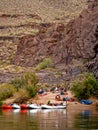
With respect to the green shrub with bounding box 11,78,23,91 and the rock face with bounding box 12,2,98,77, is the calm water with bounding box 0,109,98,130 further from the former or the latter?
the rock face with bounding box 12,2,98,77

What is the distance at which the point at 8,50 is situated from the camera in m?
182

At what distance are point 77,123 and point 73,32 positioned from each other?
71930 mm

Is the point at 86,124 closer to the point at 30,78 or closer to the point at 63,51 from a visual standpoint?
the point at 30,78

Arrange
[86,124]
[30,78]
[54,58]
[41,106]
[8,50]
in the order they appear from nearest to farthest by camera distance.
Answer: [86,124] → [41,106] → [30,78] → [54,58] → [8,50]

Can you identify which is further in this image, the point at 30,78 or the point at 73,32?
the point at 73,32

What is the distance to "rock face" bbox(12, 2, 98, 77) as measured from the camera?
133m

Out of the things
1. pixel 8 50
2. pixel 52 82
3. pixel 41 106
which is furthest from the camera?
pixel 8 50

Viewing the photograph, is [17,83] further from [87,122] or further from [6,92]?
[87,122]

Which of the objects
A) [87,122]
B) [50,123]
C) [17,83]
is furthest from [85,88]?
[50,123]

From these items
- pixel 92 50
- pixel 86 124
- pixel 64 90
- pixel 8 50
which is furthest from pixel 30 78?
pixel 8 50

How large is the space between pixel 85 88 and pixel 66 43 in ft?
114

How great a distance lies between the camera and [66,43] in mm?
138500

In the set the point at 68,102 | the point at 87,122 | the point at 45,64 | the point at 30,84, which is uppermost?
the point at 87,122

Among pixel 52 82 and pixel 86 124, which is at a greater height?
pixel 86 124
